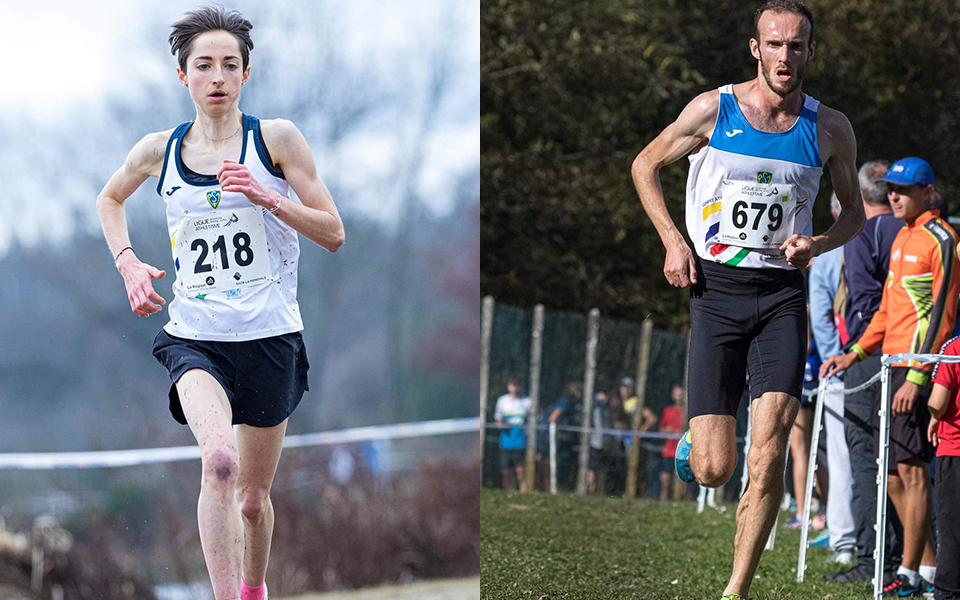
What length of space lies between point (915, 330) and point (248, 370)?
3402 millimetres

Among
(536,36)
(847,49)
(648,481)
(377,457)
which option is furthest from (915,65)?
(377,457)

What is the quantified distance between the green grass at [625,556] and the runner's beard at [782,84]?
7.57 ft

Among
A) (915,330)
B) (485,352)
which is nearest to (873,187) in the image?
(915,330)

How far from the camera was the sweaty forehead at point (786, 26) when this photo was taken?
466 cm

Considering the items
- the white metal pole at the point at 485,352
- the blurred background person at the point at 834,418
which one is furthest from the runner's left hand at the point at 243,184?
the white metal pole at the point at 485,352

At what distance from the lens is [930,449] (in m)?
5.91

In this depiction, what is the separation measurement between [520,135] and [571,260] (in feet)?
7.81

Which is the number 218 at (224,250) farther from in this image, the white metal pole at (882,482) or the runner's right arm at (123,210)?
the white metal pole at (882,482)

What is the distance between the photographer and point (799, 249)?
15.1 feet

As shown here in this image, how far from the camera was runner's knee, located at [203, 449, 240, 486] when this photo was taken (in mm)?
4363

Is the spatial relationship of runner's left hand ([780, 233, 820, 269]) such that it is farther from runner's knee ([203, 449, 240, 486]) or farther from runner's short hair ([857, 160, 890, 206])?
runner's short hair ([857, 160, 890, 206])

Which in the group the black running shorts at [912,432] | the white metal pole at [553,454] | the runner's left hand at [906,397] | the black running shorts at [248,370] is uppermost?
the black running shorts at [248,370]

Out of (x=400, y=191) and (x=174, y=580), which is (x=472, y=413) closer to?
(x=400, y=191)

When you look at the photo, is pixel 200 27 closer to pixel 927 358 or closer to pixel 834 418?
pixel 927 358
